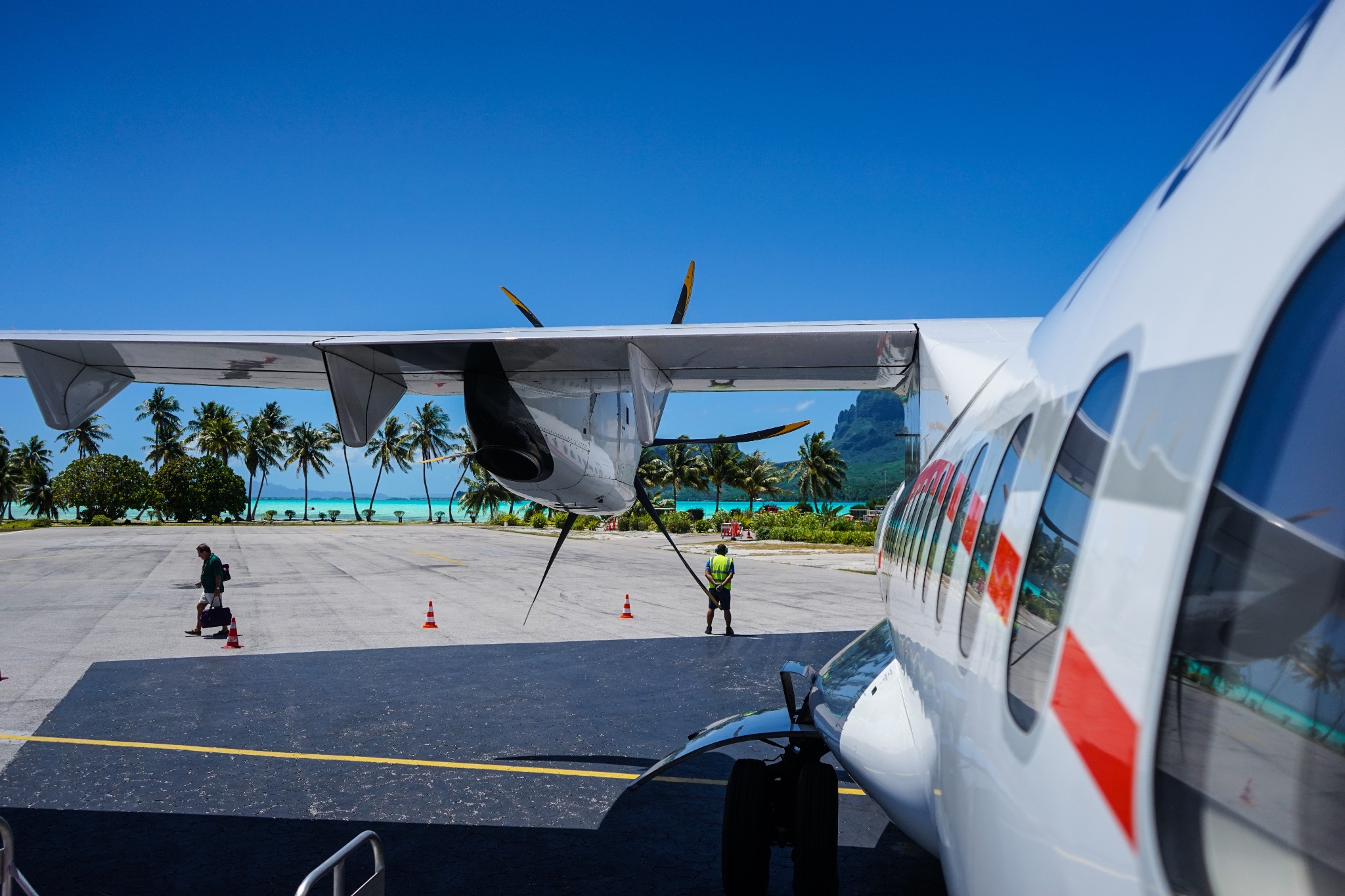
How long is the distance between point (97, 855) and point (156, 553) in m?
30.1

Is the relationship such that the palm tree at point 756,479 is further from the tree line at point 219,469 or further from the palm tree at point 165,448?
the palm tree at point 165,448

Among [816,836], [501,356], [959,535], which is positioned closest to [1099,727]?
[959,535]

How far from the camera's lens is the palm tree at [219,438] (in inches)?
2872

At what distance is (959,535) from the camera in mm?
2830

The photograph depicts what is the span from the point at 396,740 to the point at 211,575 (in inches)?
278

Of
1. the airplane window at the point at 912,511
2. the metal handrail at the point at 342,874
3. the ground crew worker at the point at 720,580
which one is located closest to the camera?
the metal handrail at the point at 342,874

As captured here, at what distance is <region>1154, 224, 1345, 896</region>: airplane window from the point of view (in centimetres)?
104

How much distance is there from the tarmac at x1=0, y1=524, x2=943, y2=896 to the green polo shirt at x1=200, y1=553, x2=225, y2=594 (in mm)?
897

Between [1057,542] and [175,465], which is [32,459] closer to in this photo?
[175,465]

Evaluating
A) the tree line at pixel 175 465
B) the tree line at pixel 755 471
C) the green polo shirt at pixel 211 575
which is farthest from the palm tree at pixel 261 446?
the green polo shirt at pixel 211 575

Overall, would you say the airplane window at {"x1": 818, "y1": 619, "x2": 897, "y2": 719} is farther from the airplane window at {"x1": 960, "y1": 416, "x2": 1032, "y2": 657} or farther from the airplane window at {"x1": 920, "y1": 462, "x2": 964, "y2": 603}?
the airplane window at {"x1": 960, "y1": 416, "x2": 1032, "y2": 657}

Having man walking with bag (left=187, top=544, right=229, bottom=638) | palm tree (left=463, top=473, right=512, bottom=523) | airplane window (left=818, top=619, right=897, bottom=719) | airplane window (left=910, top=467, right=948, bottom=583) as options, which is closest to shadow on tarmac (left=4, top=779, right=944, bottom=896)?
airplane window (left=818, top=619, right=897, bottom=719)

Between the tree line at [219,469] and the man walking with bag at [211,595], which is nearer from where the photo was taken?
the man walking with bag at [211,595]

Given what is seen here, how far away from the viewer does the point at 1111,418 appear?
149cm
